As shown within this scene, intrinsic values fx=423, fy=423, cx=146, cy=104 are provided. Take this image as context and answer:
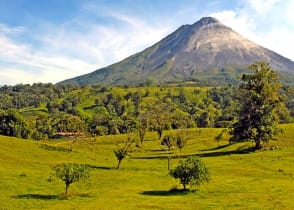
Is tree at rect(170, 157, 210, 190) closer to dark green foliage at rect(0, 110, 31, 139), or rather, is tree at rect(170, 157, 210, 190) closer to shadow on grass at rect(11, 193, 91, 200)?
shadow on grass at rect(11, 193, 91, 200)

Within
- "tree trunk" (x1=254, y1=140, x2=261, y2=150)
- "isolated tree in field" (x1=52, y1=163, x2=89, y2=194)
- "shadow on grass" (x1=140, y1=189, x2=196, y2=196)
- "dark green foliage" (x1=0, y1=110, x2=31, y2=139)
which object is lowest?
"shadow on grass" (x1=140, y1=189, x2=196, y2=196)

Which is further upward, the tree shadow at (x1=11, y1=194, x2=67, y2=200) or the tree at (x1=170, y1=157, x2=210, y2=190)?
the tree at (x1=170, y1=157, x2=210, y2=190)

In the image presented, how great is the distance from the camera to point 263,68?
118m

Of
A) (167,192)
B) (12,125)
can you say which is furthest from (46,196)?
(12,125)

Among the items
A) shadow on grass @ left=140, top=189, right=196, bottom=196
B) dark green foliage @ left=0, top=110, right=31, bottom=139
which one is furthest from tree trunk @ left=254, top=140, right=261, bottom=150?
dark green foliage @ left=0, top=110, right=31, bottom=139

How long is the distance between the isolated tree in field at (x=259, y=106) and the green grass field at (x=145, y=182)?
4480mm

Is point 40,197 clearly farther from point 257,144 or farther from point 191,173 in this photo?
point 257,144

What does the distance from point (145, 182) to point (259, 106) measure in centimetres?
5461

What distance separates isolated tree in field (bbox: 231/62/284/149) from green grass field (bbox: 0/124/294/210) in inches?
176

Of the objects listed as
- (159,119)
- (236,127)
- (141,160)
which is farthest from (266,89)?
(159,119)

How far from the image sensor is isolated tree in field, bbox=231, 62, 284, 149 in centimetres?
11519

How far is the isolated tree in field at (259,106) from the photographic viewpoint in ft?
378

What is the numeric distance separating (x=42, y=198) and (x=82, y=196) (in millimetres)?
5716

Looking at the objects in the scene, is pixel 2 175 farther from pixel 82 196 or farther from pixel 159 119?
pixel 159 119
